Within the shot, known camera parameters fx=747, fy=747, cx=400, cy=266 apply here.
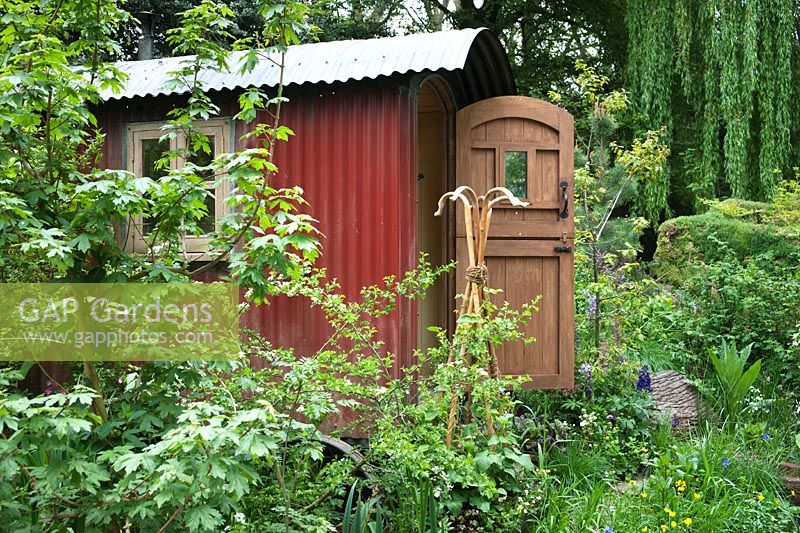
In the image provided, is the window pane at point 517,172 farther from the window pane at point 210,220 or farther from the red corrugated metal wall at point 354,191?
the window pane at point 210,220

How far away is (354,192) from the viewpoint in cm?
528

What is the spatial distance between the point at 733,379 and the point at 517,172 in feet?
7.47

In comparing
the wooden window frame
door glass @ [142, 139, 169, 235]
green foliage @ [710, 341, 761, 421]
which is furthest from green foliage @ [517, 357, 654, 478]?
door glass @ [142, 139, 169, 235]

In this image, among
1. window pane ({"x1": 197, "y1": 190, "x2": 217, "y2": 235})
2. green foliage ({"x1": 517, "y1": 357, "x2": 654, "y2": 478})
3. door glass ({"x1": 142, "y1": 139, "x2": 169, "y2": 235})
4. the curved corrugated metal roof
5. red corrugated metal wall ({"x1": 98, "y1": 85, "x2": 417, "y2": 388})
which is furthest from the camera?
door glass ({"x1": 142, "y1": 139, "x2": 169, "y2": 235})

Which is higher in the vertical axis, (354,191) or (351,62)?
(351,62)

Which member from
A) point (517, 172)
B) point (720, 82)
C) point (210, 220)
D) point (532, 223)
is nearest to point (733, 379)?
point (532, 223)

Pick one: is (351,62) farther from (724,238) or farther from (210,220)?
(724,238)

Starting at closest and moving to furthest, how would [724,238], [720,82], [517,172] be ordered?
[517,172] < [724,238] < [720,82]

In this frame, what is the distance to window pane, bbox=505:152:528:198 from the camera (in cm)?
560

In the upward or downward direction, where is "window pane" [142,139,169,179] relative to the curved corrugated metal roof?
downward

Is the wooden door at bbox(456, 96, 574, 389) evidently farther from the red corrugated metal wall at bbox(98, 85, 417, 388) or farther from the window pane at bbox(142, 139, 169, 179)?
the window pane at bbox(142, 139, 169, 179)

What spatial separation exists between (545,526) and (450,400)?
809 millimetres

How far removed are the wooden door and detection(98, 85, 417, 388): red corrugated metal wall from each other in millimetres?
573

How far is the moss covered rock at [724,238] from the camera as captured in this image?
25.3 feet
